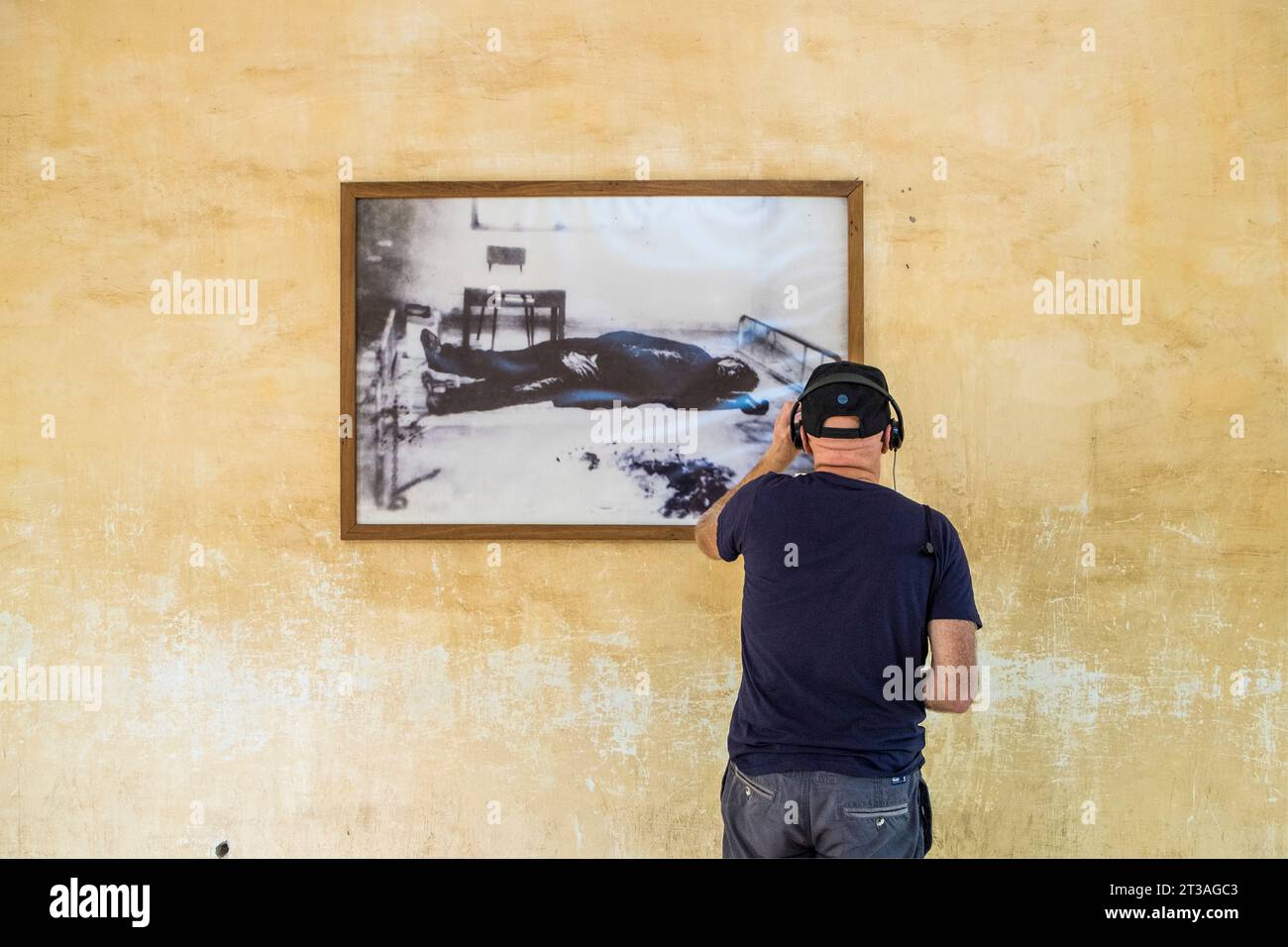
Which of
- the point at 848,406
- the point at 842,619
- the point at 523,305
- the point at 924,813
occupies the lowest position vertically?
the point at 924,813

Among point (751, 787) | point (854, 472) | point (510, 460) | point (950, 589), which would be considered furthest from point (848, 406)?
point (510, 460)

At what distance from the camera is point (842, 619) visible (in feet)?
5.15

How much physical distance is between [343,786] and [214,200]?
1683mm

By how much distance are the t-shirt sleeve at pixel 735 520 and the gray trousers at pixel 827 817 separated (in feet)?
1.43

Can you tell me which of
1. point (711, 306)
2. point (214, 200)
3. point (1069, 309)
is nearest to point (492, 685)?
point (711, 306)

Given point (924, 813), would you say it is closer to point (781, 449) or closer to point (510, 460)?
point (781, 449)

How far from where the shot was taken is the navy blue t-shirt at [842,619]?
1.57 m

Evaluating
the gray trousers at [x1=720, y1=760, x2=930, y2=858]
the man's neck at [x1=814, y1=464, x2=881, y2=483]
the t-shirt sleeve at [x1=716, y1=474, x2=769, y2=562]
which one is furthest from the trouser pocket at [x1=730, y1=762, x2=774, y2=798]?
the man's neck at [x1=814, y1=464, x2=881, y2=483]

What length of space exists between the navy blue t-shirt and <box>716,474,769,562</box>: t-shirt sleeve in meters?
0.07

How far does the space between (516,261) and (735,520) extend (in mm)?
1093

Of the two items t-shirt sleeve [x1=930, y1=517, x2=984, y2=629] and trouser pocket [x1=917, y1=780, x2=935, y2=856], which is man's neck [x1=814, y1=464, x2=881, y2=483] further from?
trouser pocket [x1=917, y1=780, x2=935, y2=856]

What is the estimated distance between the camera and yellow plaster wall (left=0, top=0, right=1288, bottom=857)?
2.39 meters

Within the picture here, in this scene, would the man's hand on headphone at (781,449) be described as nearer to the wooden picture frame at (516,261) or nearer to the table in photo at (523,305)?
the wooden picture frame at (516,261)

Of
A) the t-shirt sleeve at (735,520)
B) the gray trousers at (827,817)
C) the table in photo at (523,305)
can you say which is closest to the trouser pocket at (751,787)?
the gray trousers at (827,817)
